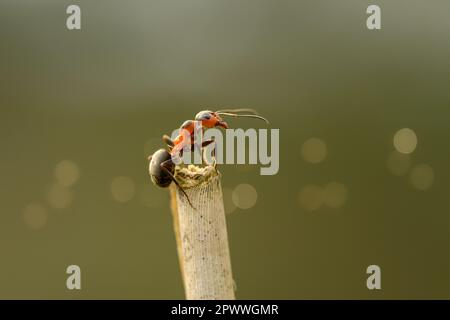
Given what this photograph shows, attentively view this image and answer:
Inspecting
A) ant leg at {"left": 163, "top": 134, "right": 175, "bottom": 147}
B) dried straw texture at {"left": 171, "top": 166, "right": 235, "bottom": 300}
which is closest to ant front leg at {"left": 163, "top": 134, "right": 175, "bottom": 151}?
ant leg at {"left": 163, "top": 134, "right": 175, "bottom": 147}

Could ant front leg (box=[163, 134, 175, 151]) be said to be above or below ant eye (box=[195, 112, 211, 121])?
below

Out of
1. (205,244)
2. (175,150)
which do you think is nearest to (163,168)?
(175,150)

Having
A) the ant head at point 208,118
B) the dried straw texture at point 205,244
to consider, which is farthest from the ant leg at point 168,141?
the dried straw texture at point 205,244

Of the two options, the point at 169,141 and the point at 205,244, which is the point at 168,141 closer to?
the point at 169,141

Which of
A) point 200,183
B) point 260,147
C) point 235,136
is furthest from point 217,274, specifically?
point 260,147

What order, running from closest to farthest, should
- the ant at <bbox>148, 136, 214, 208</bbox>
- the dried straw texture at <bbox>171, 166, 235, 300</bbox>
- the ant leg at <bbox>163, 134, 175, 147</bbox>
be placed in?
the dried straw texture at <bbox>171, 166, 235, 300</bbox> < the ant at <bbox>148, 136, 214, 208</bbox> < the ant leg at <bbox>163, 134, 175, 147</bbox>

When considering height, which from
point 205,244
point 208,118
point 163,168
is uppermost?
point 208,118

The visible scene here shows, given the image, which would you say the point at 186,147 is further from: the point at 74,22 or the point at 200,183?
the point at 74,22

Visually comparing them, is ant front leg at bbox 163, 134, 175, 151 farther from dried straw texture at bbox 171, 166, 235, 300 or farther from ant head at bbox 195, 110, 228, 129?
dried straw texture at bbox 171, 166, 235, 300

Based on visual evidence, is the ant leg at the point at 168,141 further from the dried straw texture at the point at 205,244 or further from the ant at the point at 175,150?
the dried straw texture at the point at 205,244
